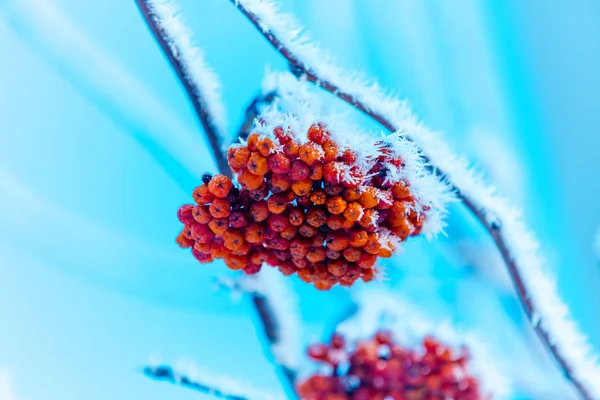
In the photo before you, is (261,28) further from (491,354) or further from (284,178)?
(491,354)

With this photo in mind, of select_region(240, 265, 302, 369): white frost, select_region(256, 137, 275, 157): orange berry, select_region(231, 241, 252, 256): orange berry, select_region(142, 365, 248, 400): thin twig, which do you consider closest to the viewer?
select_region(256, 137, 275, 157): orange berry

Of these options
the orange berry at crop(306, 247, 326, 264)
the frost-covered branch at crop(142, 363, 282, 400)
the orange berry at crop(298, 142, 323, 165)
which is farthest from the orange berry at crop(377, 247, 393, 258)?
the frost-covered branch at crop(142, 363, 282, 400)

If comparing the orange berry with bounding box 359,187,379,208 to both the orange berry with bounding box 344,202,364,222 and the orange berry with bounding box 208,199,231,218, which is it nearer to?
the orange berry with bounding box 344,202,364,222

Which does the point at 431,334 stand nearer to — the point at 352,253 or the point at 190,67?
the point at 352,253

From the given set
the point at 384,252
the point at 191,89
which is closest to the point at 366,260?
the point at 384,252

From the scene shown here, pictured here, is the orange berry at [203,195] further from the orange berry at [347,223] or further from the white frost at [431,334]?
the white frost at [431,334]

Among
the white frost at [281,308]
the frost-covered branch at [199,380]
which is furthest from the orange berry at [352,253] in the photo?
the frost-covered branch at [199,380]

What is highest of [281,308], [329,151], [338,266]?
[281,308]
